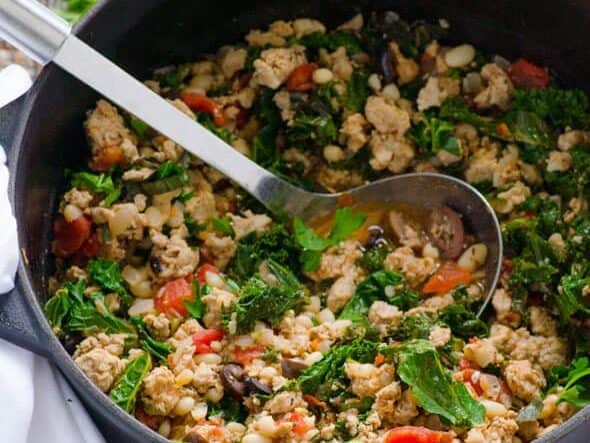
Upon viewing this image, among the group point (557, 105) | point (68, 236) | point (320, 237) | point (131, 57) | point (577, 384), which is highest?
point (131, 57)

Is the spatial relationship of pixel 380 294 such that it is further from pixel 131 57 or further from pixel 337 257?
pixel 131 57

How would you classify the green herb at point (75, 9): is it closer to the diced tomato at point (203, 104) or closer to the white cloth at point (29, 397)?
the diced tomato at point (203, 104)

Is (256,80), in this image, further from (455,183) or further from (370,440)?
(370,440)

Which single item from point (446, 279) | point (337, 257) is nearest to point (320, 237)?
point (337, 257)

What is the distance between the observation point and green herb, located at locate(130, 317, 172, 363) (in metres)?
2.96

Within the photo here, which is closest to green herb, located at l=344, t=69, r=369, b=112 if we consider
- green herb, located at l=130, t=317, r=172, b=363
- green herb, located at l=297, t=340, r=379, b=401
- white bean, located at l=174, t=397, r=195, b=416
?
green herb, located at l=297, t=340, r=379, b=401

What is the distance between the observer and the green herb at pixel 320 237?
3.19 m

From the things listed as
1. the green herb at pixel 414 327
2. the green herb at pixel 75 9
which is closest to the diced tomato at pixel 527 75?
the green herb at pixel 414 327

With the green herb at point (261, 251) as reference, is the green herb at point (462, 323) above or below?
below

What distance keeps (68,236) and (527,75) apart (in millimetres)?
1288

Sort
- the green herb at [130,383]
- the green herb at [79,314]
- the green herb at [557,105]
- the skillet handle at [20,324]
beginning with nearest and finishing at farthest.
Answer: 1. the skillet handle at [20,324]
2. the green herb at [130,383]
3. the green herb at [79,314]
4. the green herb at [557,105]

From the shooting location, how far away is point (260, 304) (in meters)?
3.00

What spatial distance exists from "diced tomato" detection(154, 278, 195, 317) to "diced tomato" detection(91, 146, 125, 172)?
1.12 feet

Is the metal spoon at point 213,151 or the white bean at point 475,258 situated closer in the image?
the metal spoon at point 213,151
